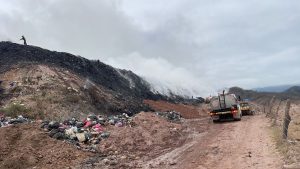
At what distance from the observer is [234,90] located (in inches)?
4579

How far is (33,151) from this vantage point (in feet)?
55.7

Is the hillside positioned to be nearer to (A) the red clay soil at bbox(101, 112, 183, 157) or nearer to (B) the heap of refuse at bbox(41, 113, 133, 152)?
(B) the heap of refuse at bbox(41, 113, 133, 152)

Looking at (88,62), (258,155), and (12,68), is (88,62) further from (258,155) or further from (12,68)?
(258,155)

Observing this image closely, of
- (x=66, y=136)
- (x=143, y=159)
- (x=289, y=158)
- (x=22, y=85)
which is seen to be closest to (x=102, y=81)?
(x=22, y=85)

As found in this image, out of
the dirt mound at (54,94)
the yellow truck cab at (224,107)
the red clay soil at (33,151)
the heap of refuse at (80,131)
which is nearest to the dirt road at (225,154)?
the red clay soil at (33,151)

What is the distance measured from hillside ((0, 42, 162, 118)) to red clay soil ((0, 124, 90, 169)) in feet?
34.3

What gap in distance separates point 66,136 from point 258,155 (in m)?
8.93

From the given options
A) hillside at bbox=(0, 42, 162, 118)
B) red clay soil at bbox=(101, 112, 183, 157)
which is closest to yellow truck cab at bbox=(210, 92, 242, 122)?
red clay soil at bbox=(101, 112, 183, 157)

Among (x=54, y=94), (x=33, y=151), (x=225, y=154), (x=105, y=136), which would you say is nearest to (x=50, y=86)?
(x=54, y=94)

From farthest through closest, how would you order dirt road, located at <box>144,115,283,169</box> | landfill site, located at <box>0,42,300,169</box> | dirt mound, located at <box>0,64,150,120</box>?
dirt mound, located at <box>0,64,150,120</box> < landfill site, located at <box>0,42,300,169</box> < dirt road, located at <box>144,115,283,169</box>

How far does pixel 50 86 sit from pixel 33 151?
1741 cm

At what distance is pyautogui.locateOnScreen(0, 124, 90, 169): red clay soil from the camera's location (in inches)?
635

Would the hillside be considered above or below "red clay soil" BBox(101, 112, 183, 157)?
above

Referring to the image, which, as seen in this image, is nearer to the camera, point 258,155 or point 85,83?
point 258,155
